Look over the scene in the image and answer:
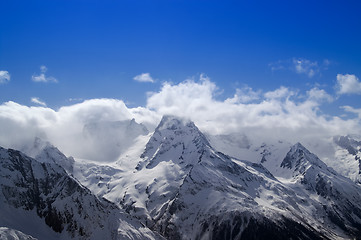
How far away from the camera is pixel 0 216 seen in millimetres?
199250

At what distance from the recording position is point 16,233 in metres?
177

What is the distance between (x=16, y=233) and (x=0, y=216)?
1148 inches

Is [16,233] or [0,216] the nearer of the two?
[16,233]
